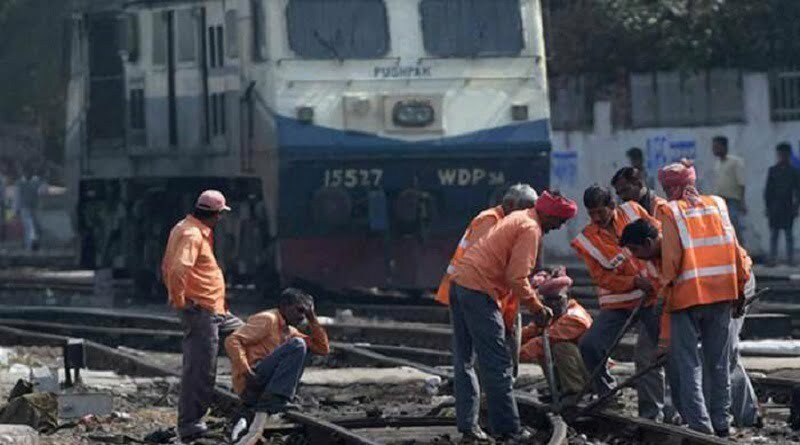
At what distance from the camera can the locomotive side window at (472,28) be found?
22.5m

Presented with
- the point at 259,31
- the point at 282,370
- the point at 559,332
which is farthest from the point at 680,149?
the point at 282,370

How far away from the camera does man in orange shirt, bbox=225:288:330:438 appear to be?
1345 centimetres

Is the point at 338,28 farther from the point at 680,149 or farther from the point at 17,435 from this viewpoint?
the point at 17,435

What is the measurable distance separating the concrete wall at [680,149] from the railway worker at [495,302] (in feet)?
53.3

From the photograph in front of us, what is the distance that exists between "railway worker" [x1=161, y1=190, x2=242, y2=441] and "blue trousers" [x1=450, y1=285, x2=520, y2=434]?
4.86ft

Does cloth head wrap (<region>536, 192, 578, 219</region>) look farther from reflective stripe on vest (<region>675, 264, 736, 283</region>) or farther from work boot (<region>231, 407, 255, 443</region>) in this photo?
work boot (<region>231, 407, 255, 443</region>)

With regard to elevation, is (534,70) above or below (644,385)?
above

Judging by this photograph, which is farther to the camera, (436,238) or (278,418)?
(436,238)

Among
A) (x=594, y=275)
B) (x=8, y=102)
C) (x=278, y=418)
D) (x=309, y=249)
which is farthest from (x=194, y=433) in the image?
(x=8, y=102)

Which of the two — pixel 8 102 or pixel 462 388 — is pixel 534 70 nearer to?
pixel 462 388

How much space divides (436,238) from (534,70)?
192 cm

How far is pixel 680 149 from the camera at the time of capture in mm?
31281

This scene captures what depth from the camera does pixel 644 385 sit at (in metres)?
13.4

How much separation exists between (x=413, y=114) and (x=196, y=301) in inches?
357
